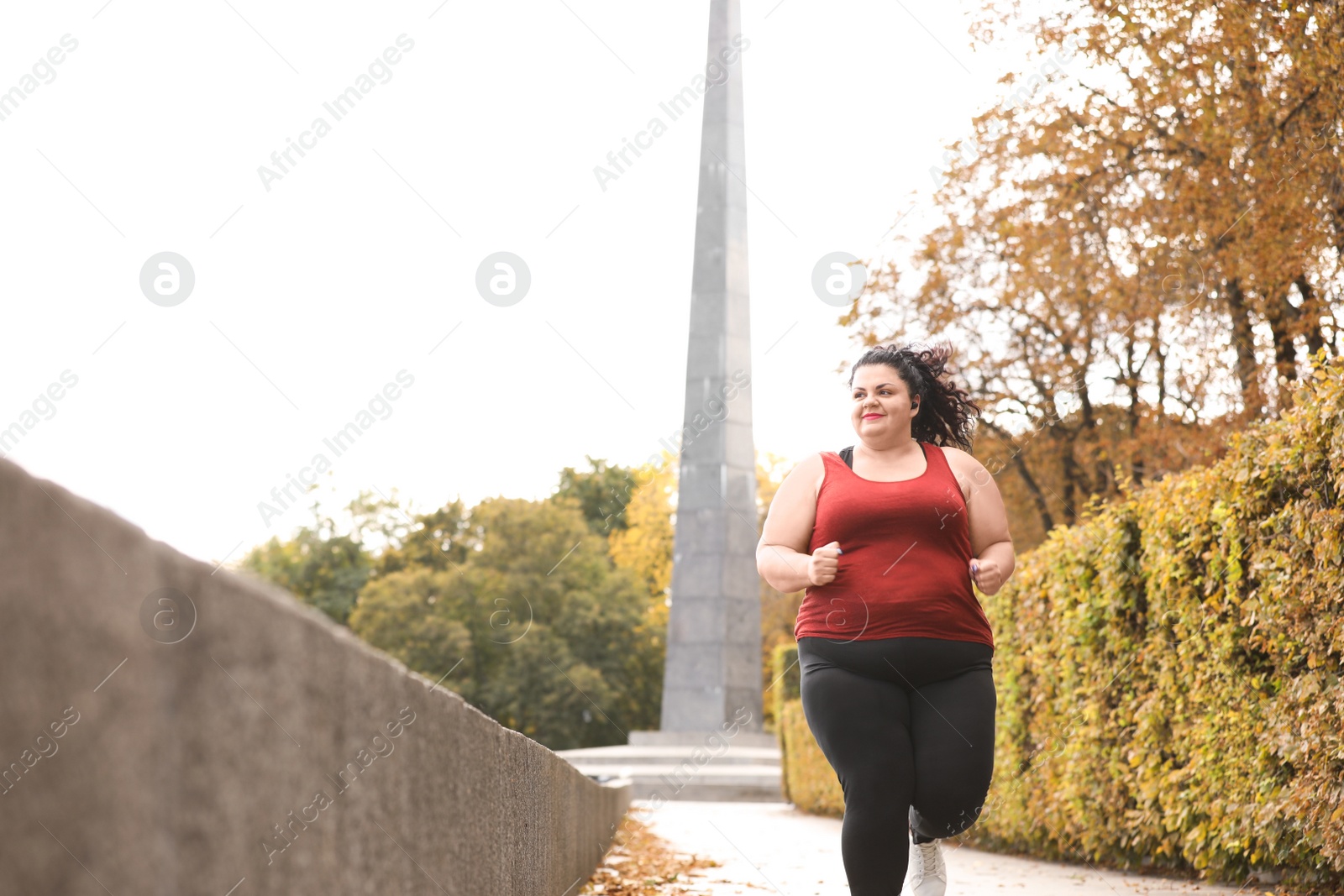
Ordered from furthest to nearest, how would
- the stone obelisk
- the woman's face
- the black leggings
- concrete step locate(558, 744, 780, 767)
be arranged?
the stone obelisk, concrete step locate(558, 744, 780, 767), the woman's face, the black leggings

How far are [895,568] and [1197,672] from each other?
11.5ft

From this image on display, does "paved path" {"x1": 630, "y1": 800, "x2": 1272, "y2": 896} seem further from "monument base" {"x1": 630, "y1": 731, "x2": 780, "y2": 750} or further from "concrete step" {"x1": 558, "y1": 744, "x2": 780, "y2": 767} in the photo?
"monument base" {"x1": 630, "y1": 731, "x2": 780, "y2": 750}

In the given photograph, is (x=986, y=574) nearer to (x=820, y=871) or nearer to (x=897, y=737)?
(x=897, y=737)

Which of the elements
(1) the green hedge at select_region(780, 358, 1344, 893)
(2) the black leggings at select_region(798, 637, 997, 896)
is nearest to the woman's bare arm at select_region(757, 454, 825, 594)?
(2) the black leggings at select_region(798, 637, 997, 896)

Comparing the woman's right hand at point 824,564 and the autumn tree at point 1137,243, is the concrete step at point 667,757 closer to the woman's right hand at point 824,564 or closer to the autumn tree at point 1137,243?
the autumn tree at point 1137,243

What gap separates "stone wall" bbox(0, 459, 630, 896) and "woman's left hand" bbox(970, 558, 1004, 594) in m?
2.59

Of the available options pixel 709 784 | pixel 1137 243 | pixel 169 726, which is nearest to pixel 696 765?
pixel 709 784

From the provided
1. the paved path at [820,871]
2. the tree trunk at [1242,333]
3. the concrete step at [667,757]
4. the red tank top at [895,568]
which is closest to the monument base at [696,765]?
the concrete step at [667,757]

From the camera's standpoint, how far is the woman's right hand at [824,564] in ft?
13.2

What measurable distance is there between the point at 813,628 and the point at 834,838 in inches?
345

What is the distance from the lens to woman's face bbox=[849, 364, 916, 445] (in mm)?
4395

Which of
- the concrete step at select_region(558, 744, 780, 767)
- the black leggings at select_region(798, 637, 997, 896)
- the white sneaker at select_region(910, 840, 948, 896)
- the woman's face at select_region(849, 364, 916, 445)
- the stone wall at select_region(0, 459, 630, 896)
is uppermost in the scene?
the woman's face at select_region(849, 364, 916, 445)

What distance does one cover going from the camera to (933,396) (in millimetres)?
4844

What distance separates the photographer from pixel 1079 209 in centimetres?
1661
